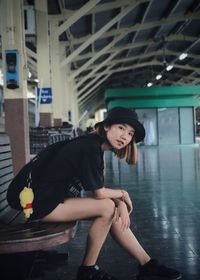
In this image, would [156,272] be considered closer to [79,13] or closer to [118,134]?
[118,134]

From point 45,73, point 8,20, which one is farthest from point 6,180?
point 45,73

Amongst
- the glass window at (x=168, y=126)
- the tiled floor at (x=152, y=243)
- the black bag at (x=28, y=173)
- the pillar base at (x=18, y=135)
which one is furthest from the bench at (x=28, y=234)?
the glass window at (x=168, y=126)

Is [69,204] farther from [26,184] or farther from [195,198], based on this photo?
[195,198]

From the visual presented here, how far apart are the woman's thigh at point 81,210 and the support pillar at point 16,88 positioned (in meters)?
4.02

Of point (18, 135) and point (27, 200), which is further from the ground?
point (18, 135)

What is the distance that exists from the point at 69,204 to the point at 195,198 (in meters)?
3.79

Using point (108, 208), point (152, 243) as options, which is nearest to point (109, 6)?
point (152, 243)

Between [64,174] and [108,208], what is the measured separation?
0.37 m

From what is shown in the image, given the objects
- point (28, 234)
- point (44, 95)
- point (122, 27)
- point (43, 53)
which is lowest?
point (28, 234)

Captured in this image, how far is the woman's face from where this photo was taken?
9.63ft

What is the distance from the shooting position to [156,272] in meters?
3.05

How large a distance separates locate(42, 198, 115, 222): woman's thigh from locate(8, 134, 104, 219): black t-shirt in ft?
0.16

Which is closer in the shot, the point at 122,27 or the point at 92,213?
the point at 92,213

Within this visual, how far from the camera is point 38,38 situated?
1295 cm
